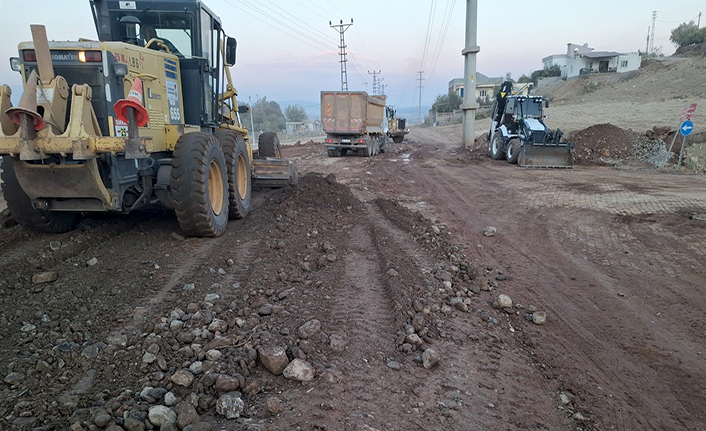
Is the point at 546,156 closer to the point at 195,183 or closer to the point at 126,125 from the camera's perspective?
the point at 195,183

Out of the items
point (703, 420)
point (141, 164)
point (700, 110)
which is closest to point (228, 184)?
point (141, 164)

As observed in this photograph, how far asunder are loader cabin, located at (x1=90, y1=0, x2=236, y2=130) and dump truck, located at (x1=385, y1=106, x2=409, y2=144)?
22693mm

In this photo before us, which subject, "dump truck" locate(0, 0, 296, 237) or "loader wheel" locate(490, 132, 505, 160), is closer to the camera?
"dump truck" locate(0, 0, 296, 237)

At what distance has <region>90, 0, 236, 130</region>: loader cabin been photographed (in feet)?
22.1

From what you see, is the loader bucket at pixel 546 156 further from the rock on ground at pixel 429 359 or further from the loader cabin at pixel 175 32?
the rock on ground at pixel 429 359

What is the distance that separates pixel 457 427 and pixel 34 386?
2765 millimetres

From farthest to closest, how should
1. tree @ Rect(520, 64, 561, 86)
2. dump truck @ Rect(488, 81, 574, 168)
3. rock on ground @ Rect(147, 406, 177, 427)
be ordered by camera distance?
tree @ Rect(520, 64, 561, 86), dump truck @ Rect(488, 81, 574, 168), rock on ground @ Rect(147, 406, 177, 427)

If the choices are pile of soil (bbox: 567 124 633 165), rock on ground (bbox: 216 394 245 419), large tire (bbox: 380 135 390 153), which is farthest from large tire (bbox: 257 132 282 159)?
large tire (bbox: 380 135 390 153)

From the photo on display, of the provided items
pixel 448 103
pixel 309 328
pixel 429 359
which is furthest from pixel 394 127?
pixel 448 103

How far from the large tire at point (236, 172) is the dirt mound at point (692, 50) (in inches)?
2286

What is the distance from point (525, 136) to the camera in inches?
671

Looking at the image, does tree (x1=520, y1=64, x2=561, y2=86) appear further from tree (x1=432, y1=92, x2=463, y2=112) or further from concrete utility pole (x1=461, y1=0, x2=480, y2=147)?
concrete utility pole (x1=461, y1=0, x2=480, y2=147)

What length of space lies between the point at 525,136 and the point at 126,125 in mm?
15038

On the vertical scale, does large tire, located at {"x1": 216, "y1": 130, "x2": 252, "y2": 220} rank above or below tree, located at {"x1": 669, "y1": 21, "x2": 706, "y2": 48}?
below
